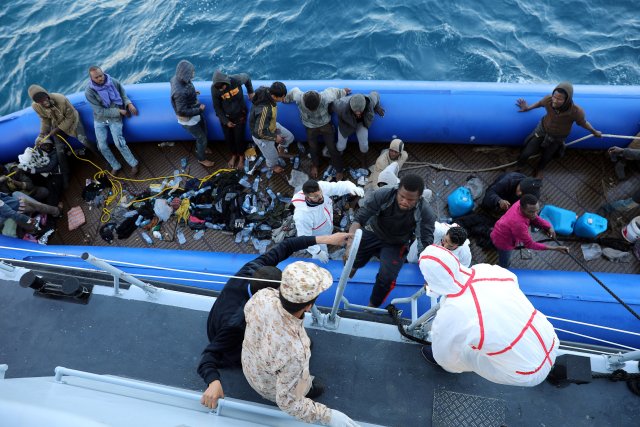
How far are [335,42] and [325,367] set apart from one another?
6.34 m

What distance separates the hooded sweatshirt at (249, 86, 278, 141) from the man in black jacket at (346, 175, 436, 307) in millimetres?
1612

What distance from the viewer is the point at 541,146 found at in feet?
14.4

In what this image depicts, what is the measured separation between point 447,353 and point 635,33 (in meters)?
7.75

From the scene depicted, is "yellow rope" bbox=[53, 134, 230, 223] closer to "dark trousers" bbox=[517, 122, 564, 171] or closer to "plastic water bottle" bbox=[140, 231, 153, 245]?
"plastic water bottle" bbox=[140, 231, 153, 245]

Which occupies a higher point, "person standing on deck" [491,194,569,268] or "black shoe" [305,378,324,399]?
"black shoe" [305,378,324,399]

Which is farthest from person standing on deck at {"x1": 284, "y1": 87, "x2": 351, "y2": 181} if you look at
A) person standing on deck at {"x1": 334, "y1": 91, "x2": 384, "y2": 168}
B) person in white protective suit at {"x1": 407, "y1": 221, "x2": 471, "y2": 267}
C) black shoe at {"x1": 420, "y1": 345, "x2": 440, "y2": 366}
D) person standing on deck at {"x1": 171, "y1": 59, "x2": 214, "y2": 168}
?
black shoe at {"x1": 420, "y1": 345, "x2": 440, "y2": 366}

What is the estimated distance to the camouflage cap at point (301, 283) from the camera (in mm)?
1805

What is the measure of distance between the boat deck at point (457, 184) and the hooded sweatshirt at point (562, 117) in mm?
677

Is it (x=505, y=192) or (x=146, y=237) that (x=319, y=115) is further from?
(x=146, y=237)

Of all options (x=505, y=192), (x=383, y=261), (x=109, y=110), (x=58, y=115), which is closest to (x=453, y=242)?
(x=383, y=261)

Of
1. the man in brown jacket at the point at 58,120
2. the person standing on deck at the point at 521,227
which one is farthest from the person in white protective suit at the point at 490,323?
the man in brown jacket at the point at 58,120

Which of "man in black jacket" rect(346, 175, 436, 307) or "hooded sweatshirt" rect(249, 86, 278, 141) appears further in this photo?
"hooded sweatshirt" rect(249, 86, 278, 141)

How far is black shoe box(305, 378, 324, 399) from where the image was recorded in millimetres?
2418

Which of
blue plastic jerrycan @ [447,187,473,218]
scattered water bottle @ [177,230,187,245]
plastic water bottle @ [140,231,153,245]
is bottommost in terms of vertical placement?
blue plastic jerrycan @ [447,187,473,218]
